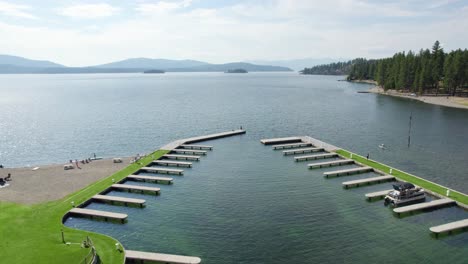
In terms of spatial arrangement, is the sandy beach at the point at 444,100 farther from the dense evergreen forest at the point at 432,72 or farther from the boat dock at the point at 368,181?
the boat dock at the point at 368,181

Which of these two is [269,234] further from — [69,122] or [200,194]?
[69,122]

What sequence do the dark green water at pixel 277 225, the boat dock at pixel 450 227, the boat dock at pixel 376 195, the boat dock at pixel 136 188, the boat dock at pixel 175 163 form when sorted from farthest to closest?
1. the boat dock at pixel 175 163
2. the boat dock at pixel 136 188
3. the boat dock at pixel 376 195
4. the boat dock at pixel 450 227
5. the dark green water at pixel 277 225

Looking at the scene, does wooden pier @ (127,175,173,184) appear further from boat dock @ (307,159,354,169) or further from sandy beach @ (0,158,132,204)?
boat dock @ (307,159,354,169)

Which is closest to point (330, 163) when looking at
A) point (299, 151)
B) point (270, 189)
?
point (299, 151)

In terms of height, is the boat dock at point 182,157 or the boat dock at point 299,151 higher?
the boat dock at point 299,151

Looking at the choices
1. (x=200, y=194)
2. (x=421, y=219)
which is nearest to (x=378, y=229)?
(x=421, y=219)

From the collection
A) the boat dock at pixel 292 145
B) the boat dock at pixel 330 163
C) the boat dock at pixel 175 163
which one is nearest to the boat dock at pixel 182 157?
the boat dock at pixel 175 163

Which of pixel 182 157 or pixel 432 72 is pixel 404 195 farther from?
pixel 432 72
